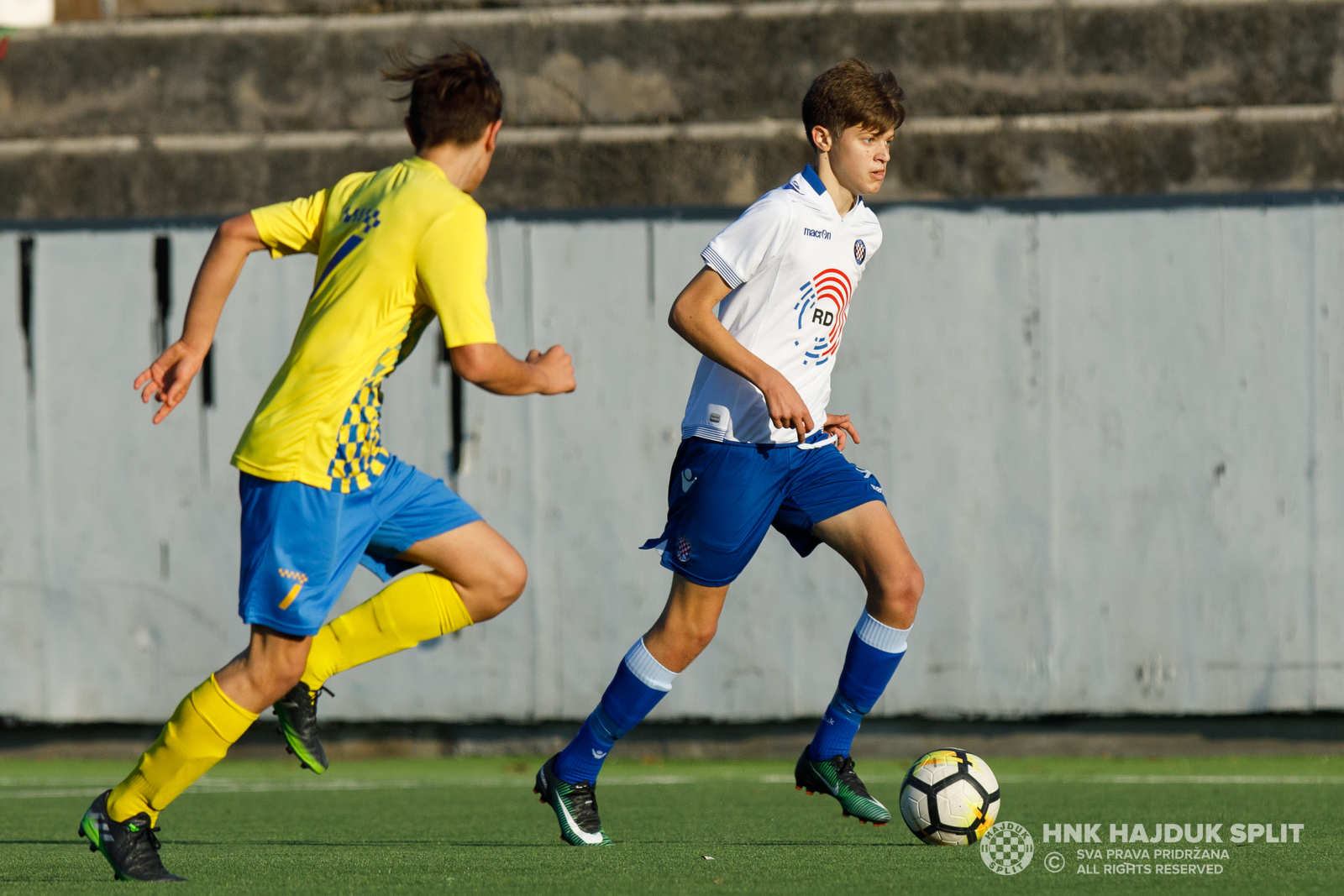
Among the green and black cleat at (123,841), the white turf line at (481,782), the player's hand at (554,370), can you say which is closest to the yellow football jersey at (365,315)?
the player's hand at (554,370)

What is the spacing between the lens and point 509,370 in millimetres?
3537

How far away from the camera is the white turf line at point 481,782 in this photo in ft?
20.6

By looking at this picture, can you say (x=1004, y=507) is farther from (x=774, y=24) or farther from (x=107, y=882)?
(x=107, y=882)

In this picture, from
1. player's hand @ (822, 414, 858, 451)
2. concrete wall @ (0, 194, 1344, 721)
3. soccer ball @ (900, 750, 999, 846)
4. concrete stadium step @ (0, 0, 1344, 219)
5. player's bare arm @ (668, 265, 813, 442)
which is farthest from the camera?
concrete stadium step @ (0, 0, 1344, 219)

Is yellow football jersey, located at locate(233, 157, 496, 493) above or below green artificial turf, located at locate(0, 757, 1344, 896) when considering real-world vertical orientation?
above

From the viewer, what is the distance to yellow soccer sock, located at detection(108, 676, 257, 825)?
3.56 meters

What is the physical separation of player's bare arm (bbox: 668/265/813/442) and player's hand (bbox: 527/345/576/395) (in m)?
0.56

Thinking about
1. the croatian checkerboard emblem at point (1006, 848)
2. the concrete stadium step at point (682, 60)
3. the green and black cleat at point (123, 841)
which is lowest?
the croatian checkerboard emblem at point (1006, 848)

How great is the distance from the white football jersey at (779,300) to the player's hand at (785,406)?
0.27 meters

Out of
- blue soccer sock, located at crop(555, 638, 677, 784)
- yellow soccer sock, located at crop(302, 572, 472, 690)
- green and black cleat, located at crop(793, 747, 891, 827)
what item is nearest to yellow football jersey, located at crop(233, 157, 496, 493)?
yellow soccer sock, located at crop(302, 572, 472, 690)

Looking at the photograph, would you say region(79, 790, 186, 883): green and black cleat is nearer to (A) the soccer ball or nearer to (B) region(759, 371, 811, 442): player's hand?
(B) region(759, 371, 811, 442): player's hand

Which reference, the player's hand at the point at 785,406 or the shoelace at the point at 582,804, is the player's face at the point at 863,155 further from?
the shoelace at the point at 582,804

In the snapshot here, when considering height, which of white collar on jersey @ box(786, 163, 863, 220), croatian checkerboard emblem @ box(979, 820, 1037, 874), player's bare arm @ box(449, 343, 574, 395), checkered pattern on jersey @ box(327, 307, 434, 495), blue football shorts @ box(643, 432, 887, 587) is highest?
white collar on jersey @ box(786, 163, 863, 220)

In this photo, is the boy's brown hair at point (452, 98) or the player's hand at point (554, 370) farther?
the boy's brown hair at point (452, 98)
